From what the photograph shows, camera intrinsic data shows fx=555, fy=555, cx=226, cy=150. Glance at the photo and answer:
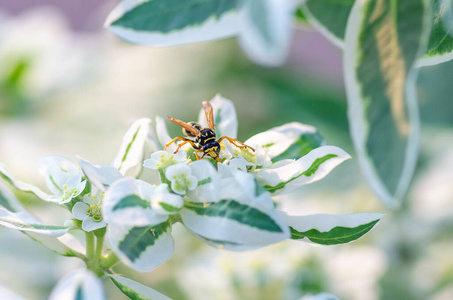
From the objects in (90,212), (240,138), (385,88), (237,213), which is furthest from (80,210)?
(240,138)

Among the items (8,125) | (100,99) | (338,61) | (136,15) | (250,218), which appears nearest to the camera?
(250,218)

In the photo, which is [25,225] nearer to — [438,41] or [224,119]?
[224,119]

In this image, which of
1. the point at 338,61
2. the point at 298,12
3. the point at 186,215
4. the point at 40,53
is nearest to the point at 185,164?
the point at 186,215

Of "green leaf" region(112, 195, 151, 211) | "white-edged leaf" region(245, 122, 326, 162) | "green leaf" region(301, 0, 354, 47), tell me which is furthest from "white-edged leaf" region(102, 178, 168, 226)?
"green leaf" region(301, 0, 354, 47)

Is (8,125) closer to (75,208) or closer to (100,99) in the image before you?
(100,99)

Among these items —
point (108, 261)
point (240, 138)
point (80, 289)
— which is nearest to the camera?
point (80, 289)

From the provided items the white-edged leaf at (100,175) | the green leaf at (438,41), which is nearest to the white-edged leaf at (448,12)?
the green leaf at (438,41)
